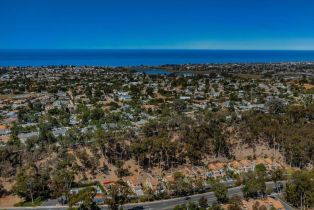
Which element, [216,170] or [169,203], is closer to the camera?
[169,203]

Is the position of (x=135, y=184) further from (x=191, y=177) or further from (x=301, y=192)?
(x=301, y=192)

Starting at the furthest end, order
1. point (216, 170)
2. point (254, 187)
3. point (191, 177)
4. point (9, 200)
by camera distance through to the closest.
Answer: point (216, 170) → point (191, 177) → point (9, 200) → point (254, 187)

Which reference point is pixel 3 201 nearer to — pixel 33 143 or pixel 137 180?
pixel 33 143

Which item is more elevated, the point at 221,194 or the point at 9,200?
the point at 221,194

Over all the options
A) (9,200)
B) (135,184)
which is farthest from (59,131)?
(135,184)

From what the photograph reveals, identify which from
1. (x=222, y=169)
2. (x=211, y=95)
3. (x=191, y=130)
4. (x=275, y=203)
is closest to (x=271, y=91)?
(x=211, y=95)

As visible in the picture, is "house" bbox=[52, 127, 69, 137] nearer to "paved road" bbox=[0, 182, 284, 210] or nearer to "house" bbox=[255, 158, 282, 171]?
"paved road" bbox=[0, 182, 284, 210]

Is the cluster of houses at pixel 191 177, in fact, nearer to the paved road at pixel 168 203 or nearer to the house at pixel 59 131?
the paved road at pixel 168 203

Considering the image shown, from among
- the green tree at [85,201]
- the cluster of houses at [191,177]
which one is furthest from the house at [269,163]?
the green tree at [85,201]

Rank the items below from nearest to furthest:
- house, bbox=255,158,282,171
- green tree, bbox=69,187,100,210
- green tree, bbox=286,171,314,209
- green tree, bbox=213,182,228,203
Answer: green tree, bbox=69,187,100,210 < green tree, bbox=286,171,314,209 < green tree, bbox=213,182,228,203 < house, bbox=255,158,282,171

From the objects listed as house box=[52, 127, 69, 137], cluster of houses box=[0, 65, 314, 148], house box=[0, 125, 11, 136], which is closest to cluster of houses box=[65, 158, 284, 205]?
cluster of houses box=[0, 65, 314, 148]

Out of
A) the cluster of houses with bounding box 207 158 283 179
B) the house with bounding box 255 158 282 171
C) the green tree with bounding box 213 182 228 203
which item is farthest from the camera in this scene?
the house with bounding box 255 158 282 171
